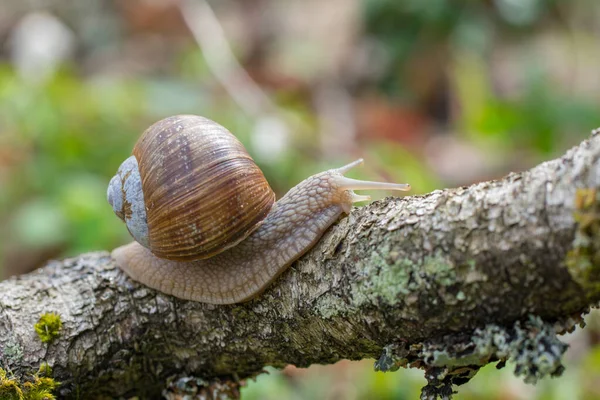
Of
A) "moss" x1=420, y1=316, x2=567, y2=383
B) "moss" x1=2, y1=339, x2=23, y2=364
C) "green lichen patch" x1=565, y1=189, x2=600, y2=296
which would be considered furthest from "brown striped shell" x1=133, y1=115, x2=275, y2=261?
"green lichen patch" x1=565, y1=189, x2=600, y2=296

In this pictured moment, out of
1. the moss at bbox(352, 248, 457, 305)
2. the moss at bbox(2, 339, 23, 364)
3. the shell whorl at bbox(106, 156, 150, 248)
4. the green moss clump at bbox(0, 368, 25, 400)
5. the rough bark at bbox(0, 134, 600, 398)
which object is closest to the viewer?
the rough bark at bbox(0, 134, 600, 398)

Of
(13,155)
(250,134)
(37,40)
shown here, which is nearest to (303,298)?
(250,134)

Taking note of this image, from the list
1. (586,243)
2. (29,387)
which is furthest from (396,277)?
(29,387)

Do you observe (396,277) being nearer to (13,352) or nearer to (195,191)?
(195,191)

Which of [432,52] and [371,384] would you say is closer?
[371,384]

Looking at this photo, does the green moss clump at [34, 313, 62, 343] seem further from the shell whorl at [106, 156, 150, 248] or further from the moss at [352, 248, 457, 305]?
the moss at [352, 248, 457, 305]

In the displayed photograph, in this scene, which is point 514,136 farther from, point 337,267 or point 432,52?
point 337,267

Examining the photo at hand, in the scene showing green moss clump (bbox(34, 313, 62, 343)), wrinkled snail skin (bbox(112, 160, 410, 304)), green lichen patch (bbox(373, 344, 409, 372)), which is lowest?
green lichen patch (bbox(373, 344, 409, 372))
